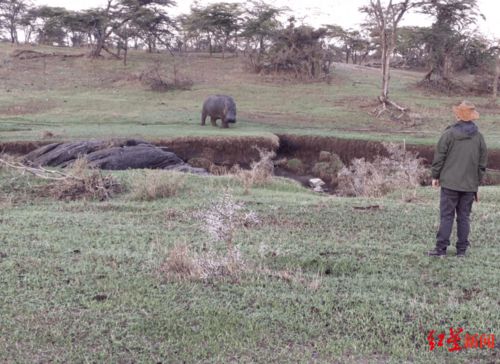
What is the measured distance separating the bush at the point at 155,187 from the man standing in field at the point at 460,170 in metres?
4.79

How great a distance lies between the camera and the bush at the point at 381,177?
10.6 meters

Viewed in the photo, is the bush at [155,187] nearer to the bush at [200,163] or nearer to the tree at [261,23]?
the bush at [200,163]

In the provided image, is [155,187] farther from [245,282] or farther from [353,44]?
[353,44]

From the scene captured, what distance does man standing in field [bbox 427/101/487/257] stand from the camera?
542cm

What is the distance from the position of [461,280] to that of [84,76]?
3002 cm

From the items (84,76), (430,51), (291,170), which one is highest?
(430,51)

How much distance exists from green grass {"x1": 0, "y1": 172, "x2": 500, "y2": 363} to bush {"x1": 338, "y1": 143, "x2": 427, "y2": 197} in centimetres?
345

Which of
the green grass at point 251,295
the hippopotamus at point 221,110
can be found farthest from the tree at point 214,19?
the green grass at point 251,295

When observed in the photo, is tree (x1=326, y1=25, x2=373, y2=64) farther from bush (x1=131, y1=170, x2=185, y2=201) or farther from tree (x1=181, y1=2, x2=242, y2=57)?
bush (x1=131, y1=170, x2=185, y2=201)

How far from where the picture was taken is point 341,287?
15.2 ft

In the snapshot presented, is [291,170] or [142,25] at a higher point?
[142,25]

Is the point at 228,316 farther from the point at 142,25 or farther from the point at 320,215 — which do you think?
→ the point at 142,25

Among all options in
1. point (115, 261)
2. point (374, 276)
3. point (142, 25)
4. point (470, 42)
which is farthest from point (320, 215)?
point (142, 25)

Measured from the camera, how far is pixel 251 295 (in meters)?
4.40
